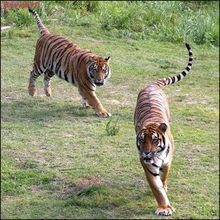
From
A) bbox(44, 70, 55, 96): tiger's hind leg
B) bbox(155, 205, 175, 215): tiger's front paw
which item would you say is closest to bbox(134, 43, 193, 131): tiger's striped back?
bbox(155, 205, 175, 215): tiger's front paw

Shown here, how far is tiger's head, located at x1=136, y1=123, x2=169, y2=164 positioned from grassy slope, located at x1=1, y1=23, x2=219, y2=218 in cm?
50

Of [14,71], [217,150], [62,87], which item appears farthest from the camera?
[14,71]

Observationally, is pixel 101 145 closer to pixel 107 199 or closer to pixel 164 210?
pixel 107 199

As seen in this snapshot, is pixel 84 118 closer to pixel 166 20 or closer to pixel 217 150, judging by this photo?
pixel 217 150

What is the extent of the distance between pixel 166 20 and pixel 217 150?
6.42m

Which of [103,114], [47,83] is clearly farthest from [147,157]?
[47,83]

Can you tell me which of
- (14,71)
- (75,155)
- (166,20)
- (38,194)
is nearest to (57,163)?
(75,155)

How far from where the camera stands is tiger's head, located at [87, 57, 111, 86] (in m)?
8.48

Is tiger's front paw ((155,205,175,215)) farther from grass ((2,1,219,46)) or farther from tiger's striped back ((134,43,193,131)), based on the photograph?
grass ((2,1,219,46))

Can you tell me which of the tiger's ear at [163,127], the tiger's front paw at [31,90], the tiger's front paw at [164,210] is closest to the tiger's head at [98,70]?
the tiger's front paw at [31,90]

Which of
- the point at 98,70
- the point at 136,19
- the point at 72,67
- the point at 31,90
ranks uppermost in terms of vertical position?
the point at 98,70

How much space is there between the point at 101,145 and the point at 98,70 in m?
1.45

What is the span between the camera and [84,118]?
8414 mm

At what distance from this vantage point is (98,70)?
27.8ft
